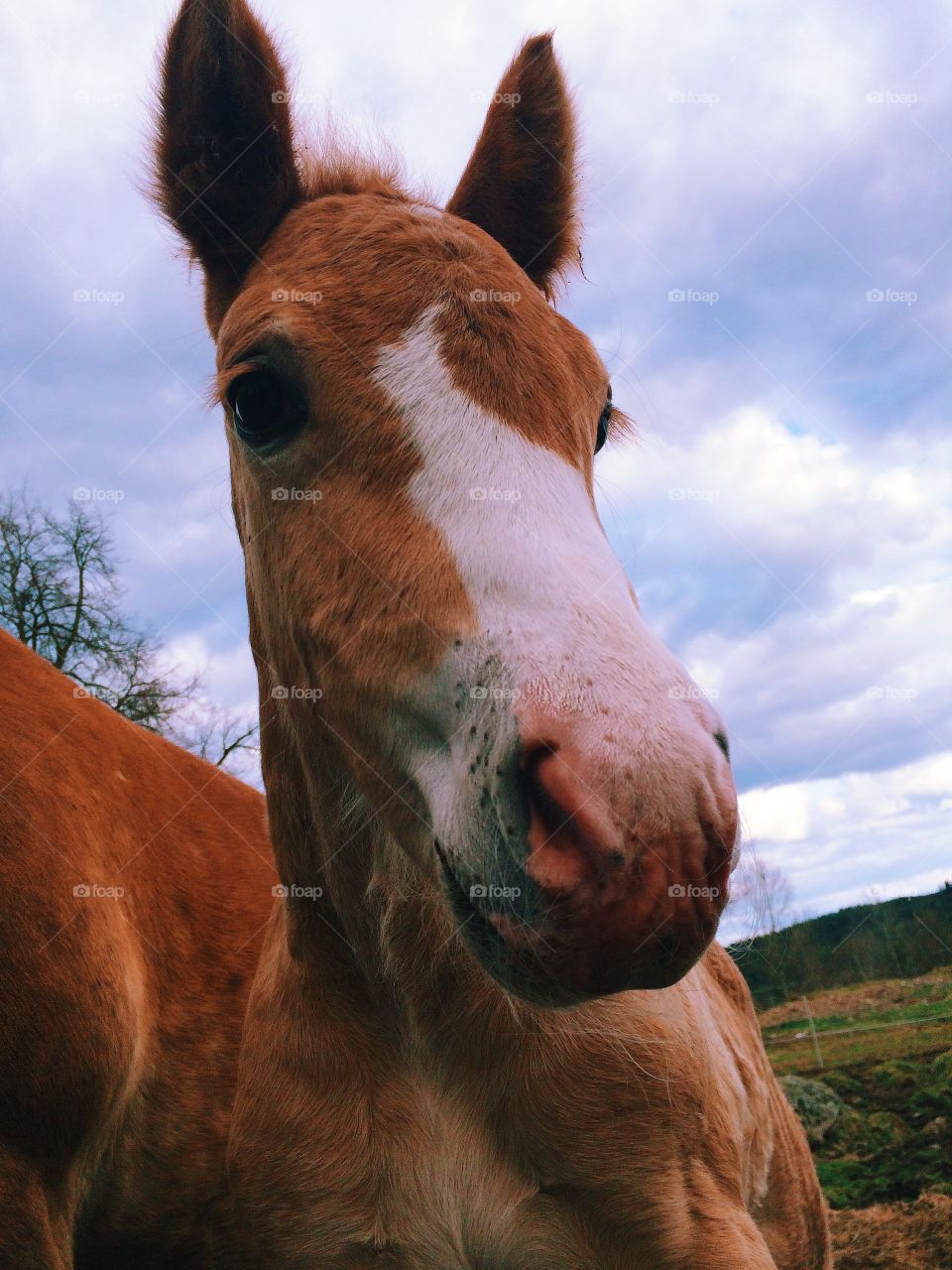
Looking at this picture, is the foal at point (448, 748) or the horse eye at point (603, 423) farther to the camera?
the horse eye at point (603, 423)

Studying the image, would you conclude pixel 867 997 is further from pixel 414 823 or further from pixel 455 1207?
pixel 414 823

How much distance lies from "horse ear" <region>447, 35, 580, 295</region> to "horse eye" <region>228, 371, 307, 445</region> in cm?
140

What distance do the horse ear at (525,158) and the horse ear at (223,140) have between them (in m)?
0.71

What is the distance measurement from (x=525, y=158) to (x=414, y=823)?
254 centimetres

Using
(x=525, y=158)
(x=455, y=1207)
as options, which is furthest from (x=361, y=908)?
(x=525, y=158)

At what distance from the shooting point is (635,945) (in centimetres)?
170

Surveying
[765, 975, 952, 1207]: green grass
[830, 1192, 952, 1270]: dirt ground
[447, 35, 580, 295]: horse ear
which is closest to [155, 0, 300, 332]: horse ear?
[447, 35, 580, 295]: horse ear

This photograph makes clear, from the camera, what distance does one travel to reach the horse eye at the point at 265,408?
257 centimetres

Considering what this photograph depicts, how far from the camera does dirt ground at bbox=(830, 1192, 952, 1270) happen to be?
19.0 ft

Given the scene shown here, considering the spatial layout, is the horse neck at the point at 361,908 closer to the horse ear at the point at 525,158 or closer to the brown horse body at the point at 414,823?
the brown horse body at the point at 414,823

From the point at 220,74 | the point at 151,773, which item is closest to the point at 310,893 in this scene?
the point at 151,773

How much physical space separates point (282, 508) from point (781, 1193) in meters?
3.89

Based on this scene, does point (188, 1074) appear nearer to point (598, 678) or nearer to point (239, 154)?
point (598, 678)

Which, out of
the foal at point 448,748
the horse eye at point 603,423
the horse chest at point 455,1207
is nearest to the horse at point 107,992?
the foal at point 448,748
